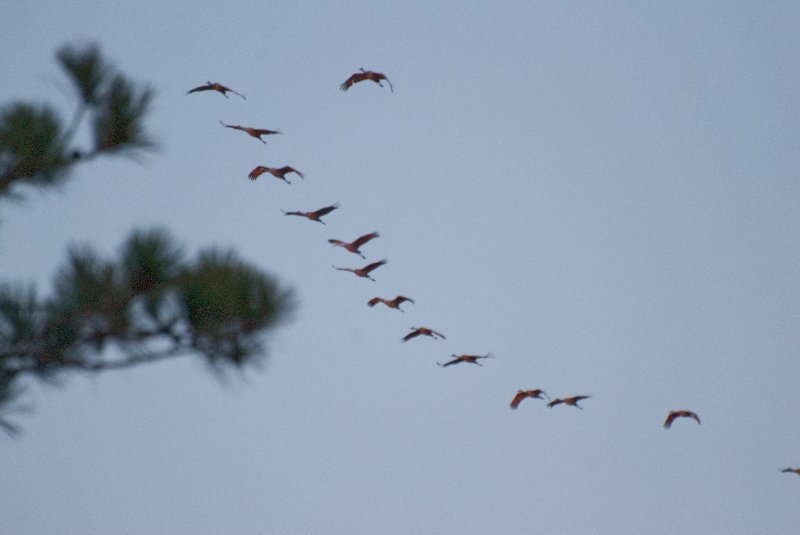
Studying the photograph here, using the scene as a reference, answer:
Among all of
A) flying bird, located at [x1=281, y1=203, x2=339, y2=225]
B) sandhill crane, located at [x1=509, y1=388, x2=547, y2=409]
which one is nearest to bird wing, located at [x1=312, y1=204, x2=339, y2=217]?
flying bird, located at [x1=281, y1=203, x2=339, y2=225]

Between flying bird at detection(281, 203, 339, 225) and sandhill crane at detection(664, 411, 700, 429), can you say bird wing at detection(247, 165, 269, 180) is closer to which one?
flying bird at detection(281, 203, 339, 225)

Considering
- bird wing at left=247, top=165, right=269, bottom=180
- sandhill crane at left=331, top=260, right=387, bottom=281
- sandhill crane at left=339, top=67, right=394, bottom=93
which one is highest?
sandhill crane at left=339, top=67, right=394, bottom=93

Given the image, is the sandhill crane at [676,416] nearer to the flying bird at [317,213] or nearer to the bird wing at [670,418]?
the bird wing at [670,418]

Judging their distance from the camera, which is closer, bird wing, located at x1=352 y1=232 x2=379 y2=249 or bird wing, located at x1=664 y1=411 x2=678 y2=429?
bird wing, located at x1=352 y1=232 x2=379 y2=249

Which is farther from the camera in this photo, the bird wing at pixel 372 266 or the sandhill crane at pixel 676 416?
the sandhill crane at pixel 676 416

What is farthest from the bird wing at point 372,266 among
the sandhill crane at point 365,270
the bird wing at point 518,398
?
the bird wing at point 518,398

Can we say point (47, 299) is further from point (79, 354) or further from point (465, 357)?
point (465, 357)

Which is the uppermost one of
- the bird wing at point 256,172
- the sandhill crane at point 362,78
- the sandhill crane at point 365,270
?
the sandhill crane at point 362,78

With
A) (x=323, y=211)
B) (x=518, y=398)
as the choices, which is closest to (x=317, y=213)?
(x=323, y=211)

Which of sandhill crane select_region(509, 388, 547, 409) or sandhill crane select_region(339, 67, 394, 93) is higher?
sandhill crane select_region(339, 67, 394, 93)

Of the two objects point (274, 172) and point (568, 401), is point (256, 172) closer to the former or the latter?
point (274, 172)

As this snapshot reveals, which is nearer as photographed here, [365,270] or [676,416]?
[365,270]

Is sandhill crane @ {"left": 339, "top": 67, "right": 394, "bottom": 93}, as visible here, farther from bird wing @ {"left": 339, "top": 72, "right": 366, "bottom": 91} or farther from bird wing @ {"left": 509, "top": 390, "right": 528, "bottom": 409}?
bird wing @ {"left": 509, "top": 390, "right": 528, "bottom": 409}

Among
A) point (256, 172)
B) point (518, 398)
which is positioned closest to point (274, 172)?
point (256, 172)
